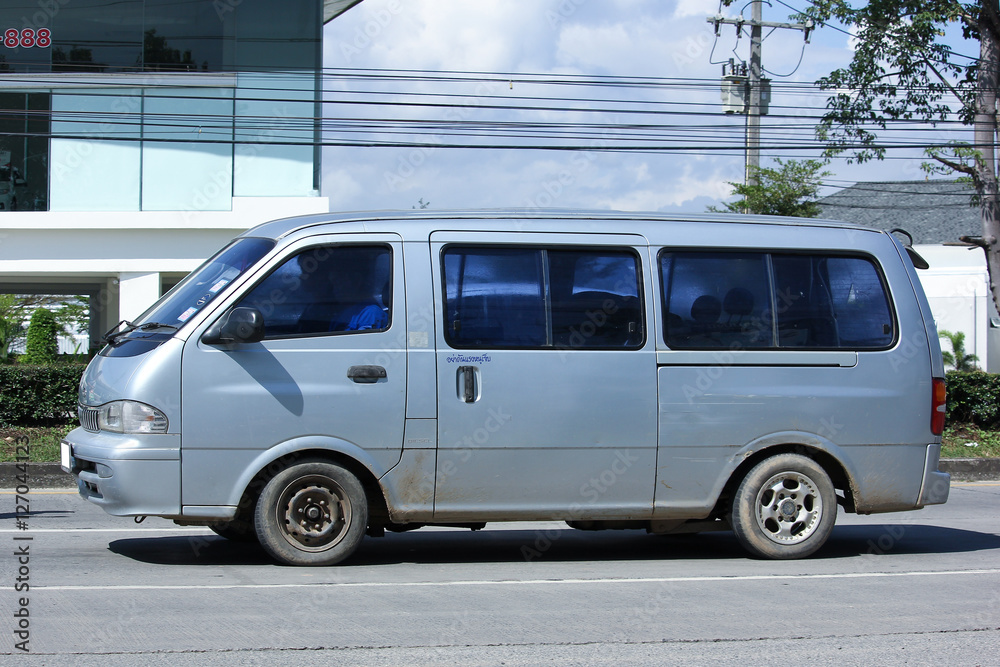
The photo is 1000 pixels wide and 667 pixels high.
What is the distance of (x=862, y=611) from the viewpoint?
5.60 m

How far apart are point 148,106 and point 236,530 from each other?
1560cm

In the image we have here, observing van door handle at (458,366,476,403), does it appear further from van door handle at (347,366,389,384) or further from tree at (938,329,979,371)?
tree at (938,329,979,371)

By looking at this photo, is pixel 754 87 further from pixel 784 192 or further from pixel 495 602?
pixel 495 602

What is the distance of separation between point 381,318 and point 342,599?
179 cm

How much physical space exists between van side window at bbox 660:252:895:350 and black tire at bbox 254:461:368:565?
7.89ft

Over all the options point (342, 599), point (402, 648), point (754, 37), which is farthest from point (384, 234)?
point (754, 37)

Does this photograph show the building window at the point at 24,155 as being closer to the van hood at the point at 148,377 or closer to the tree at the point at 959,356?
the van hood at the point at 148,377

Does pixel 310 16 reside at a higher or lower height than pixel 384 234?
higher

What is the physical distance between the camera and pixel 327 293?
6.40 meters

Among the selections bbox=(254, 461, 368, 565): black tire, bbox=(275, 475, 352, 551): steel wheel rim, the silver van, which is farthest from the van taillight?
bbox=(275, 475, 352, 551): steel wheel rim

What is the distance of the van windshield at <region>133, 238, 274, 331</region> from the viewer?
6.36 m

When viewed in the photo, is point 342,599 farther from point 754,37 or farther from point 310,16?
point 754,37

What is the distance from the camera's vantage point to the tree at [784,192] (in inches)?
1157

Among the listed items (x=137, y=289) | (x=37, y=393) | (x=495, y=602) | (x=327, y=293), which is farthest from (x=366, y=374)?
(x=137, y=289)
